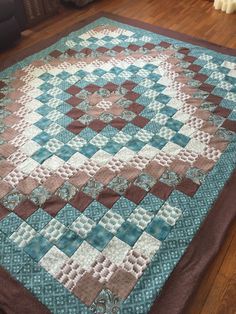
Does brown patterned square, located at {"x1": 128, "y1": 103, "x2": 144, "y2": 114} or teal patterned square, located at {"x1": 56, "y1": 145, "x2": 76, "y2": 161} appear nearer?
teal patterned square, located at {"x1": 56, "y1": 145, "x2": 76, "y2": 161}

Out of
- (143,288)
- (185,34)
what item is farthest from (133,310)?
(185,34)

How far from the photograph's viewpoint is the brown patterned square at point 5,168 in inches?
55.6

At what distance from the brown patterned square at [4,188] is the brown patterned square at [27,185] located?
0.14 ft

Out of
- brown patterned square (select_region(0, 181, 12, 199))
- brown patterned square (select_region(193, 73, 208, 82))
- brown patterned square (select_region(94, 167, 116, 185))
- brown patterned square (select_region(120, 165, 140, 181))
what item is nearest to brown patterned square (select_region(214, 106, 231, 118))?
brown patterned square (select_region(193, 73, 208, 82))

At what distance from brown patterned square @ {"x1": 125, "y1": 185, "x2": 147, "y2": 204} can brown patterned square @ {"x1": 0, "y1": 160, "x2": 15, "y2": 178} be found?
0.57 m

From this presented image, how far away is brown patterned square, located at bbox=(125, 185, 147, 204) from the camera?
1.31 meters

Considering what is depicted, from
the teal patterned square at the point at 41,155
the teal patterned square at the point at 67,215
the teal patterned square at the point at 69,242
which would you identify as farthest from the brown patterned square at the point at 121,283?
the teal patterned square at the point at 41,155

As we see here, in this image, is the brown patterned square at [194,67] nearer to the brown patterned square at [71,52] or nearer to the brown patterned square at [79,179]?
the brown patterned square at [71,52]

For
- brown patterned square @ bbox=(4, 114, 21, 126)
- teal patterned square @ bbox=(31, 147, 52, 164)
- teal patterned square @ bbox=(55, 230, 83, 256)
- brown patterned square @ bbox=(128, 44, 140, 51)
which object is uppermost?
brown patterned square @ bbox=(128, 44, 140, 51)

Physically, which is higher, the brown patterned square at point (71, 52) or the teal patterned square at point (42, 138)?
the brown patterned square at point (71, 52)

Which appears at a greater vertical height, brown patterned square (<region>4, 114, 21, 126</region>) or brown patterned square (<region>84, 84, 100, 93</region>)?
brown patterned square (<region>4, 114, 21, 126</region>)

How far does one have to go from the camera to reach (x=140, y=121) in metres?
1.66

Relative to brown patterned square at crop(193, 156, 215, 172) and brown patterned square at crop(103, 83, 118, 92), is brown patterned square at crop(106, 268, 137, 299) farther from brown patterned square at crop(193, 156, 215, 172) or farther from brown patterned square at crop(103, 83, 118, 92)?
brown patterned square at crop(103, 83, 118, 92)

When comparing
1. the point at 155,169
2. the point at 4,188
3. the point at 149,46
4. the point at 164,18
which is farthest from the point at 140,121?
the point at 164,18
